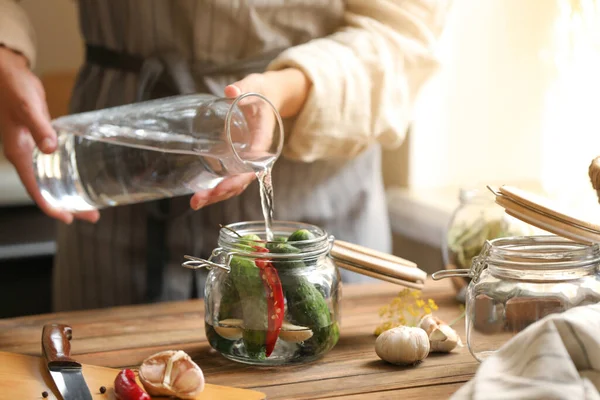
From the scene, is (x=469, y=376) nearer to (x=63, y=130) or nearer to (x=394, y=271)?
(x=394, y=271)

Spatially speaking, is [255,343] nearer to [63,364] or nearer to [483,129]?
[63,364]

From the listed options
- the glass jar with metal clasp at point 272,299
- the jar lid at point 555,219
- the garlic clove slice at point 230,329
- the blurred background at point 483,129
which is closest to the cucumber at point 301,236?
the glass jar with metal clasp at point 272,299

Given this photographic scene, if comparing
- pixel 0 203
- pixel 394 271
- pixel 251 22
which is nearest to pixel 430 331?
pixel 394 271

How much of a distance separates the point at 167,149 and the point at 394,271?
1.00 feet

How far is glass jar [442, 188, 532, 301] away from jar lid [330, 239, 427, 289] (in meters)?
0.15

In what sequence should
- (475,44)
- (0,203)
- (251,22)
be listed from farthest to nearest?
1. (0,203)
2. (475,44)
3. (251,22)

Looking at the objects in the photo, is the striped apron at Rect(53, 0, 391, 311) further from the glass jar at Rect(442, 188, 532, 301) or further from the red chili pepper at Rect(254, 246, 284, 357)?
the red chili pepper at Rect(254, 246, 284, 357)

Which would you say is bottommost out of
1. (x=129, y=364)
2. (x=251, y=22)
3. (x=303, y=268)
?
(x=129, y=364)

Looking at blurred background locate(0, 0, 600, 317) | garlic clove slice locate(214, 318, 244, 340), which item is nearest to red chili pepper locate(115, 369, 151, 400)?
garlic clove slice locate(214, 318, 244, 340)

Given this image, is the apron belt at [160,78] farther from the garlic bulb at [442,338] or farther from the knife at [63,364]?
the garlic bulb at [442,338]

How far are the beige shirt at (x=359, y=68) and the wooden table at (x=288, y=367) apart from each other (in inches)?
8.8

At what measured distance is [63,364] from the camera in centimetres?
82

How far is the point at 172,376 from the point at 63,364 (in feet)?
0.42

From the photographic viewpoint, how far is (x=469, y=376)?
2.72 feet
